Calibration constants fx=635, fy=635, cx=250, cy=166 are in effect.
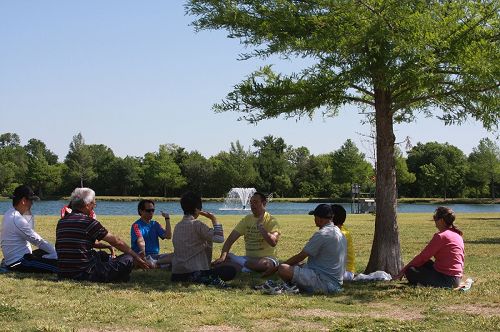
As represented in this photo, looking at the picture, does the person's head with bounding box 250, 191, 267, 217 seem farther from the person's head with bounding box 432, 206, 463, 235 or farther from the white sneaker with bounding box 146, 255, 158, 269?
the person's head with bounding box 432, 206, 463, 235

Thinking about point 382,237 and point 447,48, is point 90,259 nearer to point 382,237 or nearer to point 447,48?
point 382,237

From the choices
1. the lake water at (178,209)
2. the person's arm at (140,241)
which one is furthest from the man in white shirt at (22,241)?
the lake water at (178,209)

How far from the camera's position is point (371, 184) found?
81000 mm

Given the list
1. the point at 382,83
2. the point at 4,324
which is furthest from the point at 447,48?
the point at 4,324

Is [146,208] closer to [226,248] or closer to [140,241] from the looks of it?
[140,241]

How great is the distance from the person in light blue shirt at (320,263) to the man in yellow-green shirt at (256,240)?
1118mm

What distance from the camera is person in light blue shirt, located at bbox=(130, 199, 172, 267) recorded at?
10513 mm

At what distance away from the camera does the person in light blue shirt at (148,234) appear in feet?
34.5

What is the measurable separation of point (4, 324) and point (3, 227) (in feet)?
13.1

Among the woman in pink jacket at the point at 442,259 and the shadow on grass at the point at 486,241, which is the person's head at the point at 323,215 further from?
the shadow on grass at the point at 486,241

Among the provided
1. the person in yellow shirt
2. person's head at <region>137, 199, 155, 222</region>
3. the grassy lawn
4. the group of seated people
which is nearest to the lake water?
person's head at <region>137, 199, 155, 222</region>

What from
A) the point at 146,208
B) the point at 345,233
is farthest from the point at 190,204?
the point at 345,233

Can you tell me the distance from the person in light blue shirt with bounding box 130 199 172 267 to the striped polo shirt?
177cm

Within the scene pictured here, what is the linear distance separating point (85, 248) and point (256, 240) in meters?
2.76
